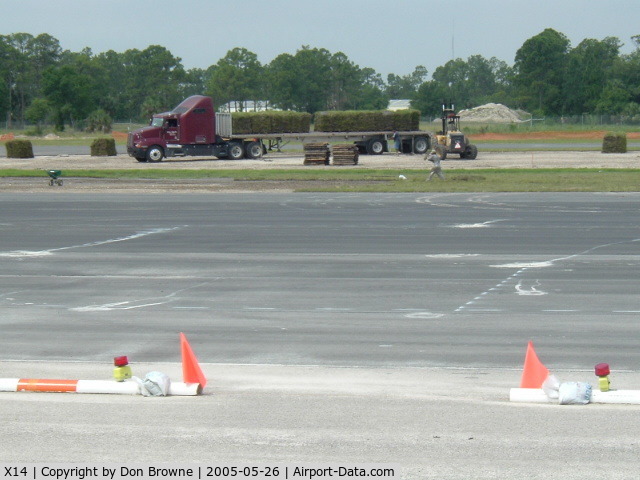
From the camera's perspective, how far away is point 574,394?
303 inches

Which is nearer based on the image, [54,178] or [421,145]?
[54,178]

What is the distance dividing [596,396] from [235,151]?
5039 cm

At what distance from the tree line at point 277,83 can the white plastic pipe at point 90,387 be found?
4077 inches

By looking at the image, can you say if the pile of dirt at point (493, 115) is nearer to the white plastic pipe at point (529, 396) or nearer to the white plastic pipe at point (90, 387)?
the white plastic pipe at point (529, 396)

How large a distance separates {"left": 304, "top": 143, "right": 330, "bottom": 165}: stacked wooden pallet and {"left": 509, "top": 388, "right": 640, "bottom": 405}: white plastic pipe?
44041 millimetres

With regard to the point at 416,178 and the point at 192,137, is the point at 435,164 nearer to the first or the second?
the point at 416,178

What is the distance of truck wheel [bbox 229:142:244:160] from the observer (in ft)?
187

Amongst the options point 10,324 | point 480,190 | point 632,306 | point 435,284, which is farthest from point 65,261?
point 480,190

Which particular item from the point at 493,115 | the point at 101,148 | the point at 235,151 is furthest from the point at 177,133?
the point at 493,115

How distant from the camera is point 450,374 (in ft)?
29.9

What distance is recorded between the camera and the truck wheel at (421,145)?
61438mm

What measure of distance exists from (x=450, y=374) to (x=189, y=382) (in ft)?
8.54

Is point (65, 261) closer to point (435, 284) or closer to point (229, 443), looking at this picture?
point (435, 284)

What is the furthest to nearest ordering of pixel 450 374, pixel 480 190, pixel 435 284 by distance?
pixel 480 190 < pixel 435 284 < pixel 450 374
